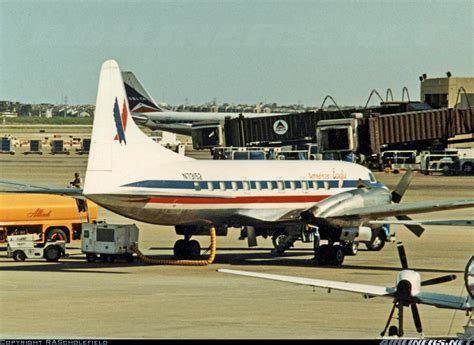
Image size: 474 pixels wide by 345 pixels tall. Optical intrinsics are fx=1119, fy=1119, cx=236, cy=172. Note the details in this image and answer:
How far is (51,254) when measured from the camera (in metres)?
41.5

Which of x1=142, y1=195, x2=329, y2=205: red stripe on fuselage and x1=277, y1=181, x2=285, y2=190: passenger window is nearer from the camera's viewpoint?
x1=142, y1=195, x2=329, y2=205: red stripe on fuselage

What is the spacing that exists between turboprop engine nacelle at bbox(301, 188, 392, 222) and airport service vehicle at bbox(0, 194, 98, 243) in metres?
9.72

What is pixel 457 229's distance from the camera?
5731 cm

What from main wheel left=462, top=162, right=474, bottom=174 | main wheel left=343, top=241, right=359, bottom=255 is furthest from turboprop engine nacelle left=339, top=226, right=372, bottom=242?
main wheel left=462, top=162, right=474, bottom=174

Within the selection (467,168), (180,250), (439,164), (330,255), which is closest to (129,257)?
(180,250)

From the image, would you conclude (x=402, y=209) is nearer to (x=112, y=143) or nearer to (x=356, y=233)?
(x=356, y=233)

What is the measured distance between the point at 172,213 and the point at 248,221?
11.3 feet

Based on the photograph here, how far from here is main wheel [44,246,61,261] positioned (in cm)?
4144

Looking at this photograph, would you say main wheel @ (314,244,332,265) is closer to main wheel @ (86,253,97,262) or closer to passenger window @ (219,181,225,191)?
passenger window @ (219,181,225,191)

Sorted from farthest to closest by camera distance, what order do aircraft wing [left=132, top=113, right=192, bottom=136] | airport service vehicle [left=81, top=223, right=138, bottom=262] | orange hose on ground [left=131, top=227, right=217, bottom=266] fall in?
aircraft wing [left=132, top=113, right=192, bottom=136] → orange hose on ground [left=131, top=227, right=217, bottom=266] → airport service vehicle [left=81, top=223, right=138, bottom=262]

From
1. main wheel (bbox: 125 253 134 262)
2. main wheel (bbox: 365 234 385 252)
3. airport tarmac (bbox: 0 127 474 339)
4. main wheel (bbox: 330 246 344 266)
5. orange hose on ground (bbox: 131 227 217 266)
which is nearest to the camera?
airport tarmac (bbox: 0 127 474 339)

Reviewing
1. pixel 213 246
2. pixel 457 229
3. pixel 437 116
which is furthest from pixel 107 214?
pixel 437 116

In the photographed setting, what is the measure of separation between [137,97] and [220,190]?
116 metres

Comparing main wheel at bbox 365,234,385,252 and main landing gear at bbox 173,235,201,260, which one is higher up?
main wheel at bbox 365,234,385,252
